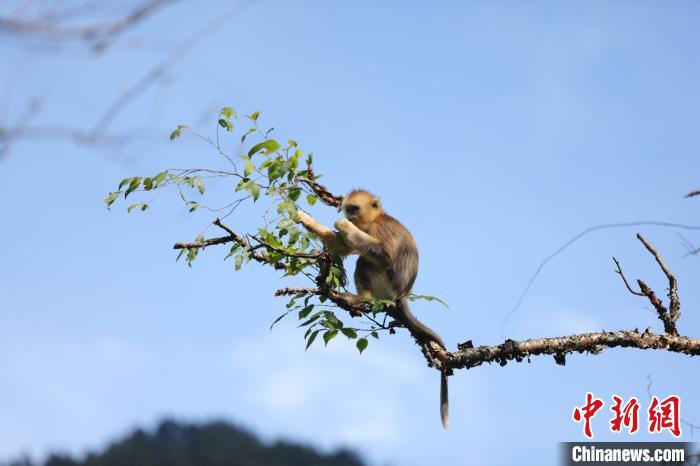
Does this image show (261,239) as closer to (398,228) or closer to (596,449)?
(398,228)

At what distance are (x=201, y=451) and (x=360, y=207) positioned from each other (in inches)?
1381

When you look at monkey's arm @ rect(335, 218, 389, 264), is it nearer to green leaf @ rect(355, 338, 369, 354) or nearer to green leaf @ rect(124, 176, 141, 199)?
green leaf @ rect(355, 338, 369, 354)

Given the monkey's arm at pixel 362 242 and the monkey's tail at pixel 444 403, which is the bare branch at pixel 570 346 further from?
the monkey's arm at pixel 362 242

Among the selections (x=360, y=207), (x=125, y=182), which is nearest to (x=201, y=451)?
(x=360, y=207)

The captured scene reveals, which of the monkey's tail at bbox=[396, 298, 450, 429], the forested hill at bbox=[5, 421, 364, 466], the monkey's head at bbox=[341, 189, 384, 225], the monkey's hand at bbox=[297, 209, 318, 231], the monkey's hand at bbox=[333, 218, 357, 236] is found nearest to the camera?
the monkey's tail at bbox=[396, 298, 450, 429]

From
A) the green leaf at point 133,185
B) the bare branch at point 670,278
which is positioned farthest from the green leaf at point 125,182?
the bare branch at point 670,278

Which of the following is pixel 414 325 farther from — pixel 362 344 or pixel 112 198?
pixel 112 198

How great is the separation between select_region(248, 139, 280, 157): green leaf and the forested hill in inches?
1406

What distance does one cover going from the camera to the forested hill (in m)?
40.0

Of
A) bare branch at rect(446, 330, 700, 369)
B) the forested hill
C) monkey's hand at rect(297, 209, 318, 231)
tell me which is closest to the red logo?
bare branch at rect(446, 330, 700, 369)

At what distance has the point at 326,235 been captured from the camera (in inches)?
288

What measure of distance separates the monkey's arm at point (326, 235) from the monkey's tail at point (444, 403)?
1.42 m

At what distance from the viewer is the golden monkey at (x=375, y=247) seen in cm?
730

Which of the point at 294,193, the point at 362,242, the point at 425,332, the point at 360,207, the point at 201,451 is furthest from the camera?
the point at 201,451
